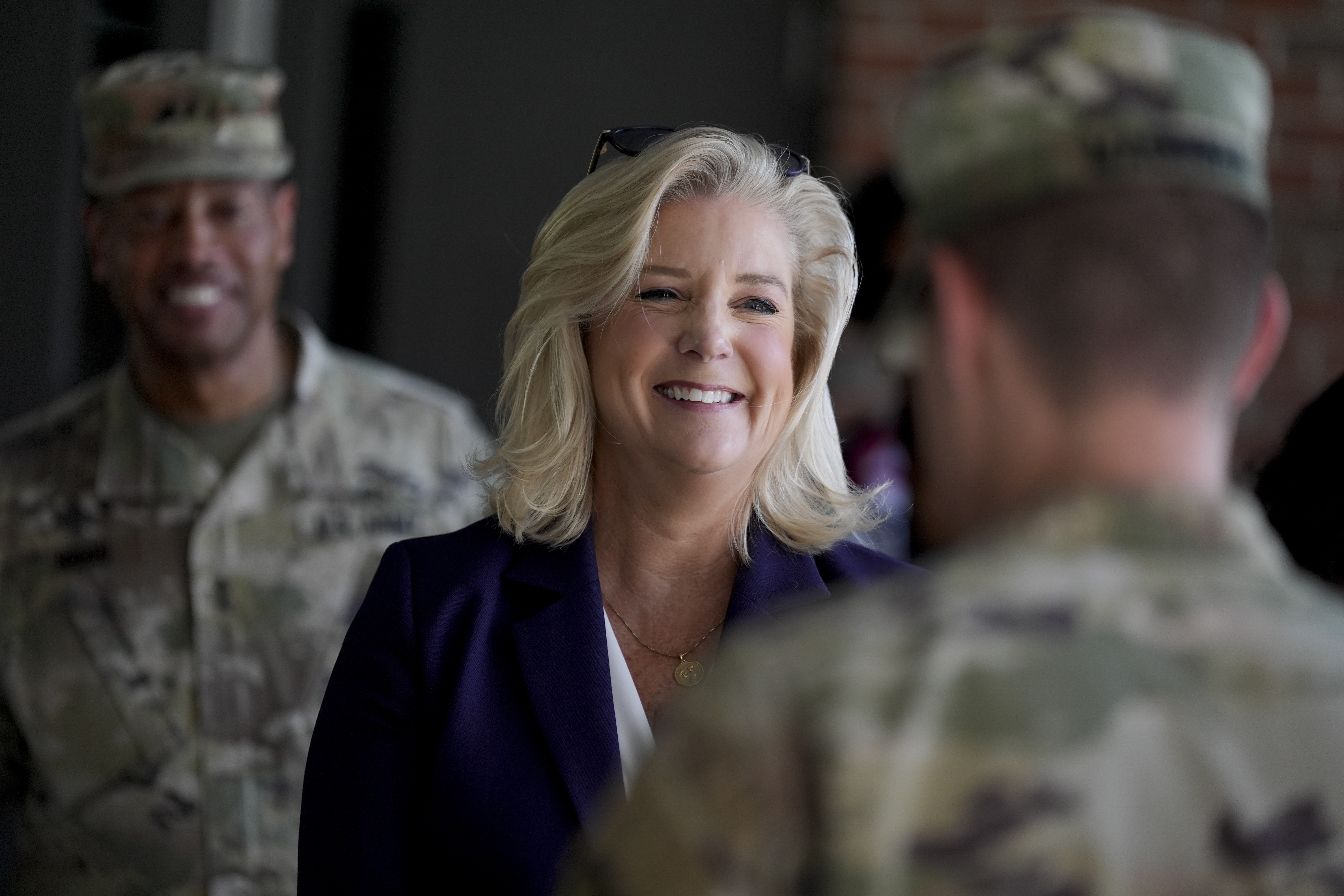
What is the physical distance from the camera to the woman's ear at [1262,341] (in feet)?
3.33

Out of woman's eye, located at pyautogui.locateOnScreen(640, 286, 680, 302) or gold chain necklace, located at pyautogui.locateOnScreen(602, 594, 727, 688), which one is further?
woman's eye, located at pyautogui.locateOnScreen(640, 286, 680, 302)

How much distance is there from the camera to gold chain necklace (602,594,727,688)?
6.10ft

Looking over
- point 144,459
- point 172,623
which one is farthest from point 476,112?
point 172,623

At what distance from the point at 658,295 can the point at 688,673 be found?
0.50 m

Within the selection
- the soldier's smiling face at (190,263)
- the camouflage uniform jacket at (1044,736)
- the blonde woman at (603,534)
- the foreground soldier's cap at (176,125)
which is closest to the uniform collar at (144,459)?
the soldier's smiling face at (190,263)

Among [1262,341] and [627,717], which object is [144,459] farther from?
[1262,341]

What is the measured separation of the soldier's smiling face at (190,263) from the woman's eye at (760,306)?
1.26m

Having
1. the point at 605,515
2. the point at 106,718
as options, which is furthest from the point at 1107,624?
the point at 106,718

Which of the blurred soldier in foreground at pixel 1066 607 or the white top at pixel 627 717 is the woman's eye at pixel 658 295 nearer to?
the white top at pixel 627 717

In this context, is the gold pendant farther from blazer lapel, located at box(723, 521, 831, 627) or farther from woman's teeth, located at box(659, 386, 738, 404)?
woman's teeth, located at box(659, 386, 738, 404)

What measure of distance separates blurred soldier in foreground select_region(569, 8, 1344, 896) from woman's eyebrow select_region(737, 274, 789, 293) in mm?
913

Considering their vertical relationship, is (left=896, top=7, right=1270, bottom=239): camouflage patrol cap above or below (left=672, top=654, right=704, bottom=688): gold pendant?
above

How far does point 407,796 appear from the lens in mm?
1729

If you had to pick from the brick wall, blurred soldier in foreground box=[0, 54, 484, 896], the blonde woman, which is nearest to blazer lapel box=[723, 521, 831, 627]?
the blonde woman
